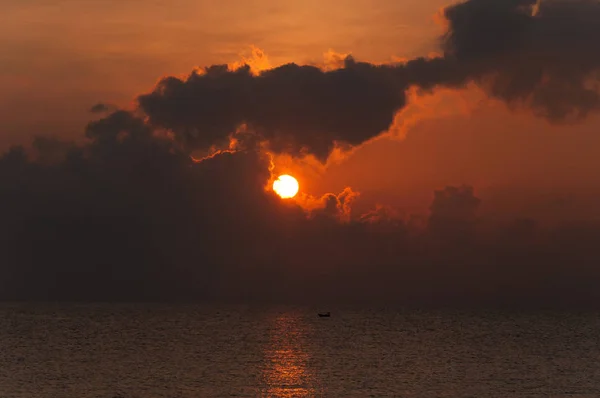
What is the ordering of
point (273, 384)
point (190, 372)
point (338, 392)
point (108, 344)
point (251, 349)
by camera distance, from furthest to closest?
1. point (108, 344)
2. point (251, 349)
3. point (190, 372)
4. point (273, 384)
5. point (338, 392)

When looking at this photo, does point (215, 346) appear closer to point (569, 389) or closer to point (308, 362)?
point (308, 362)

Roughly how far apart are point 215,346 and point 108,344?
89.9 ft

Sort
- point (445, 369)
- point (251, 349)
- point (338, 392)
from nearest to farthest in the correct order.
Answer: point (338, 392) → point (445, 369) → point (251, 349)

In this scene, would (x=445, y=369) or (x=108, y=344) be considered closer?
(x=445, y=369)

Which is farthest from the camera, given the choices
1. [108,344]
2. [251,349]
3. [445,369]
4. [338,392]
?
[108,344]

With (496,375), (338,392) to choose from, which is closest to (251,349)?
(496,375)

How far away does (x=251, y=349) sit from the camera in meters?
176

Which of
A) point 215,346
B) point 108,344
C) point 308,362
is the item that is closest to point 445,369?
point 308,362

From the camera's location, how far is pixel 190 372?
12912 centimetres

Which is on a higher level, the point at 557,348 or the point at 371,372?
the point at 557,348

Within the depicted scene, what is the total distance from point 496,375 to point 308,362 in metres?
33.7

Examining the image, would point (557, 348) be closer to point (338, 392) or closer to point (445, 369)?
point (445, 369)

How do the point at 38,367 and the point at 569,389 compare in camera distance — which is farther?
the point at 38,367

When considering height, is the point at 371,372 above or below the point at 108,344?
below
